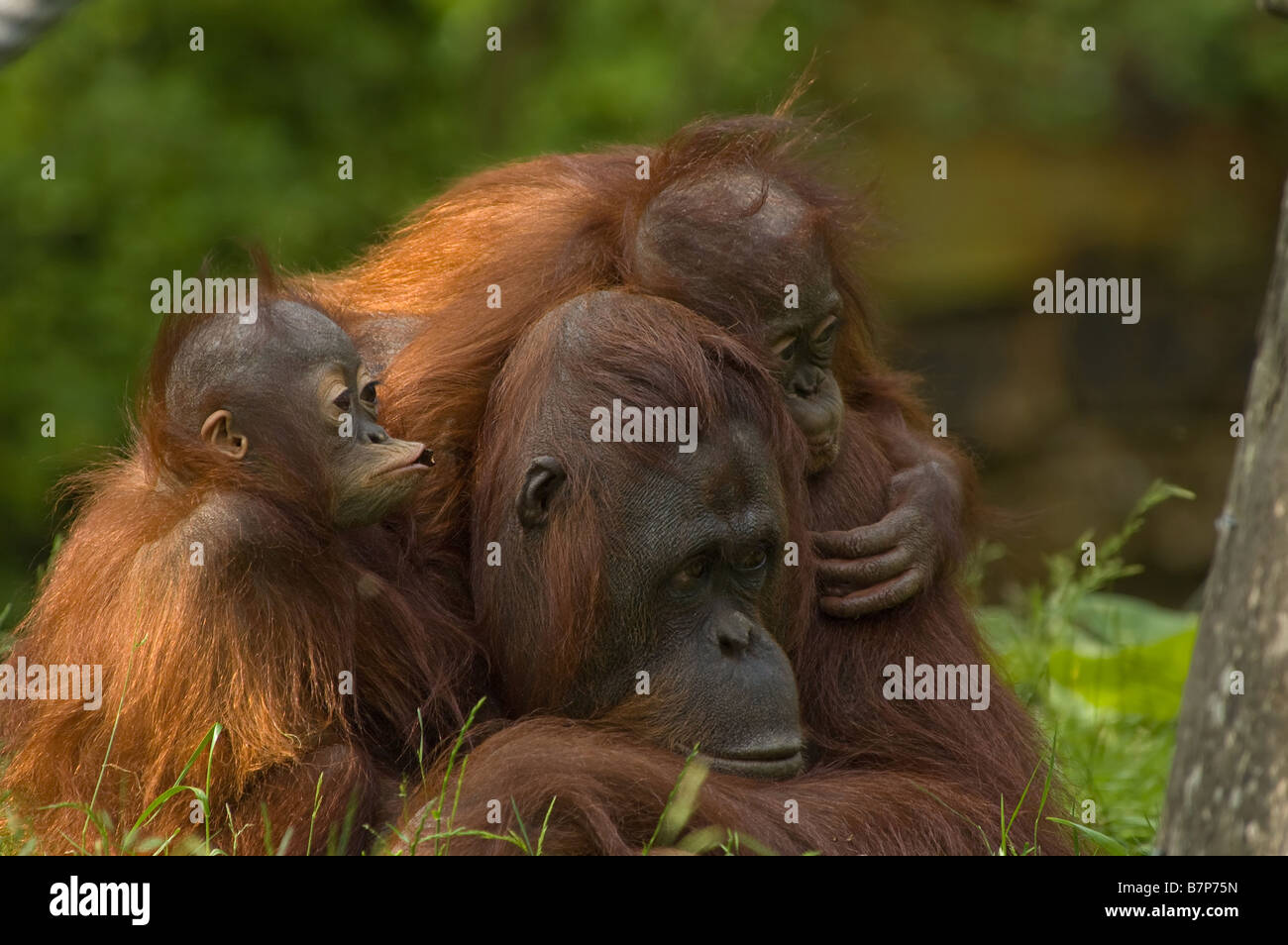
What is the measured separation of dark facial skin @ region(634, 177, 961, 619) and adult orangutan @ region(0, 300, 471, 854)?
0.82 m

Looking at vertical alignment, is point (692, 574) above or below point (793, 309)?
below

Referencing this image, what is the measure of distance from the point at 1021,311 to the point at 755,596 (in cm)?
982

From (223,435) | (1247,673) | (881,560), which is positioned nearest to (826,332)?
(881,560)

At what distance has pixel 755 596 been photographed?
3.82m

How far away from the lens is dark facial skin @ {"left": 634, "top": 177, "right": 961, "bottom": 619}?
4012mm

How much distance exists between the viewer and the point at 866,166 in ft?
24.6

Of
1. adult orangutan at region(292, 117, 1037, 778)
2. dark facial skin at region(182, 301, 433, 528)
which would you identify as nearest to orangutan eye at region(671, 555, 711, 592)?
adult orangutan at region(292, 117, 1037, 778)

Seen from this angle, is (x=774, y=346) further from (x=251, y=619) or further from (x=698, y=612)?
(x=251, y=619)

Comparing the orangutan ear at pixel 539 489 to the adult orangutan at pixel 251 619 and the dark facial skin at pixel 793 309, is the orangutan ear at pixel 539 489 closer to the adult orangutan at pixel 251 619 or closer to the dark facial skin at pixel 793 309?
the adult orangutan at pixel 251 619

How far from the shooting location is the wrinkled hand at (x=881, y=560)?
4191mm

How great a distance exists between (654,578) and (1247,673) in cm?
132

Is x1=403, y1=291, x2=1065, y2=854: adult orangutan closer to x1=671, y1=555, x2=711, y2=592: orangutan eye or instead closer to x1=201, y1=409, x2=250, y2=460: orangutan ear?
x1=671, y1=555, x2=711, y2=592: orangutan eye

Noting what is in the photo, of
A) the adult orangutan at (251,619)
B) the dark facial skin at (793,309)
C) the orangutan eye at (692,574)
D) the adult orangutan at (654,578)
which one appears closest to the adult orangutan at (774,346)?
the dark facial skin at (793,309)

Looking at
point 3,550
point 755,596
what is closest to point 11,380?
point 3,550
